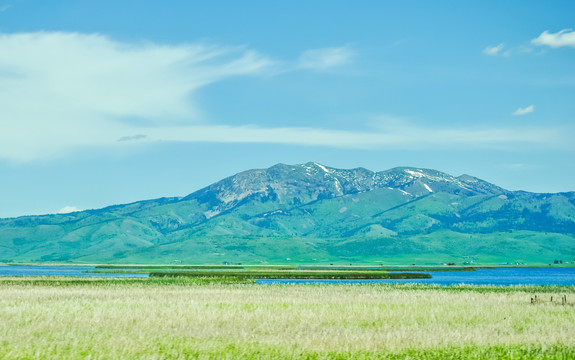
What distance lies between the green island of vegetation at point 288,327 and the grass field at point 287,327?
0.21 feet

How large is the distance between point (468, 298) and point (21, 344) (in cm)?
4888

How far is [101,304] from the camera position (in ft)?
211

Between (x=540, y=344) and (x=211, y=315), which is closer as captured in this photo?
(x=540, y=344)

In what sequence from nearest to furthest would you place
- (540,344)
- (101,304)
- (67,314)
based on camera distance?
(540,344) < (67,314) < (101,304)

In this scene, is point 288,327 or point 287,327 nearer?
point 288,327

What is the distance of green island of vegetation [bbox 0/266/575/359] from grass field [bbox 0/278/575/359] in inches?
2.5

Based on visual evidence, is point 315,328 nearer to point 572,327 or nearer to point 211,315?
point 211,315

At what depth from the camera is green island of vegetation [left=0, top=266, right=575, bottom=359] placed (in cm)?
3475

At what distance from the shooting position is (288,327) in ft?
155

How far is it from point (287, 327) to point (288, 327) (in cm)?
26

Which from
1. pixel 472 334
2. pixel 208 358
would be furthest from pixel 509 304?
pixel 208 358

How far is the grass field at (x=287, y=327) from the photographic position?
34812 mm

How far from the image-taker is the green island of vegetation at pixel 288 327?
34750 mm

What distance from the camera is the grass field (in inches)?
1371
